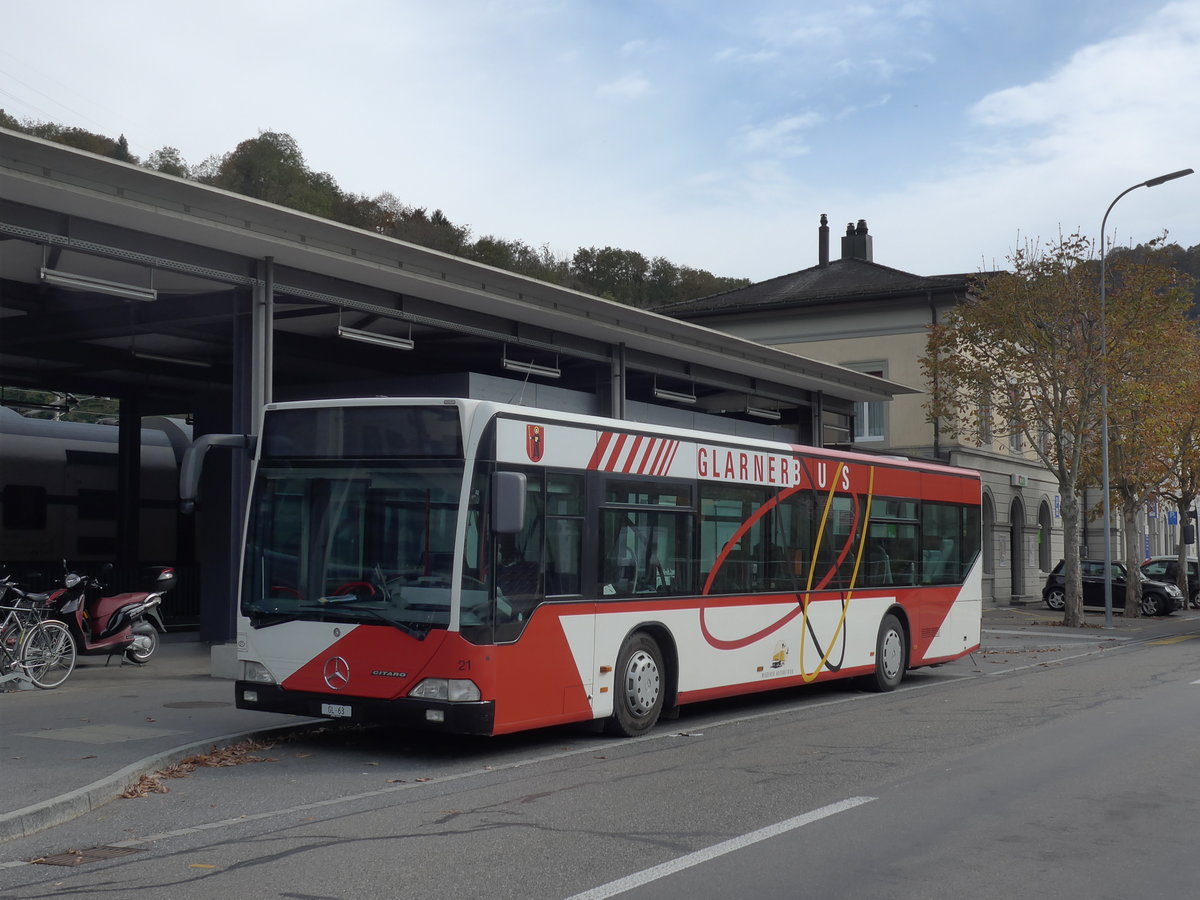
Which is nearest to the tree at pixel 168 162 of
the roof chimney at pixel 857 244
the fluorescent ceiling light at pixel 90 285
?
the roof chimney at pixel 857 244

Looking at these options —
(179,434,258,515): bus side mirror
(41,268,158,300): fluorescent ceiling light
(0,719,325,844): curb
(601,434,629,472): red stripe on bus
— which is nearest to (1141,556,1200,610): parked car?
(601,434,629,472): red stripe on bus

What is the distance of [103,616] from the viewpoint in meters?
16.1

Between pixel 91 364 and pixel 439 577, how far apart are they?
48.9ft

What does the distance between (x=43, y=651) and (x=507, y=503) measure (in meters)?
7.23

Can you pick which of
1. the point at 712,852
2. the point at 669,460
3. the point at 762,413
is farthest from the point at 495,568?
the point at 762,413

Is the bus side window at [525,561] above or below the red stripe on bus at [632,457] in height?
below

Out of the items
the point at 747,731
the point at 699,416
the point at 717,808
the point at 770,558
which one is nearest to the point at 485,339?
the point at 699,416

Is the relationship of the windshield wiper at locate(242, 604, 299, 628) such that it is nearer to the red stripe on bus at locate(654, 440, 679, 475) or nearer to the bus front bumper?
the bus front bumper

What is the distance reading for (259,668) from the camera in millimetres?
10312

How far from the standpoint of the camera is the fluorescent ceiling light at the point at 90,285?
13.4 metres

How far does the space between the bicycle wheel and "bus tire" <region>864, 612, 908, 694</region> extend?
9.22 meters

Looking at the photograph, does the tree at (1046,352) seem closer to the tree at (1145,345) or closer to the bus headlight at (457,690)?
the tree at (1145,345)

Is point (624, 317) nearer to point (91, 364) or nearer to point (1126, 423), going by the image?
point (91, 364)

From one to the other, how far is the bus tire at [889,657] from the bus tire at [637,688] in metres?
4.76
